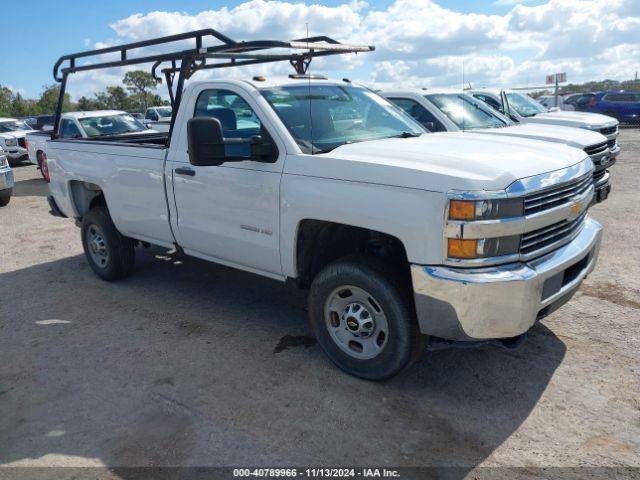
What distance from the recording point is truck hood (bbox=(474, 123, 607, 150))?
7.77m

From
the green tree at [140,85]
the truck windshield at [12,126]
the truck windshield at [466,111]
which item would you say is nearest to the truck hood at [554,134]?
the truck windshield at [466,111]

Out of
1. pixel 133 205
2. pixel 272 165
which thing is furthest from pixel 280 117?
pixel 133 205

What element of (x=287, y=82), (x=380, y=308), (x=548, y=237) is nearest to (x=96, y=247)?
(x=287, y=82)

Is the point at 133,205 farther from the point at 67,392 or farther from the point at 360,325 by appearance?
the point at 360,325

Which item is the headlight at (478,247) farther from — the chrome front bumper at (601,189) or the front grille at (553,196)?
the chrome front bumper at (601,189)

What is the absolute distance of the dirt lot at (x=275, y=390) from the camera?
315 centimetres

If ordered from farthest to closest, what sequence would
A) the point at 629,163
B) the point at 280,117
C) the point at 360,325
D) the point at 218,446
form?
the point at 629,163
the point at 280,117
the point at 360,325
the point at 218,446

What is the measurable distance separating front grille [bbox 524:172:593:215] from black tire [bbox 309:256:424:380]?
2.97 feet

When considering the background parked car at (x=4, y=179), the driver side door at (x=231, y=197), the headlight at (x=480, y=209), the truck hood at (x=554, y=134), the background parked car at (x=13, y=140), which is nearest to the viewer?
the headlight at (x=480, y=209)

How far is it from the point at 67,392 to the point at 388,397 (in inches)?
85.6

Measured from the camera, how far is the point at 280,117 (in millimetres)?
4148

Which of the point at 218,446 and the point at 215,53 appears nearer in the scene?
the point at 218,446

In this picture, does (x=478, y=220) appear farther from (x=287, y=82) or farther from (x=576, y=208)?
(x=287, y=82)

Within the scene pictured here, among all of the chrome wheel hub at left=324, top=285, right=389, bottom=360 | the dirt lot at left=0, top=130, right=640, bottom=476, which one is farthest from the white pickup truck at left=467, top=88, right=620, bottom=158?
the chrome wheel hub at left=324, top=285, right=389, bottom=360
